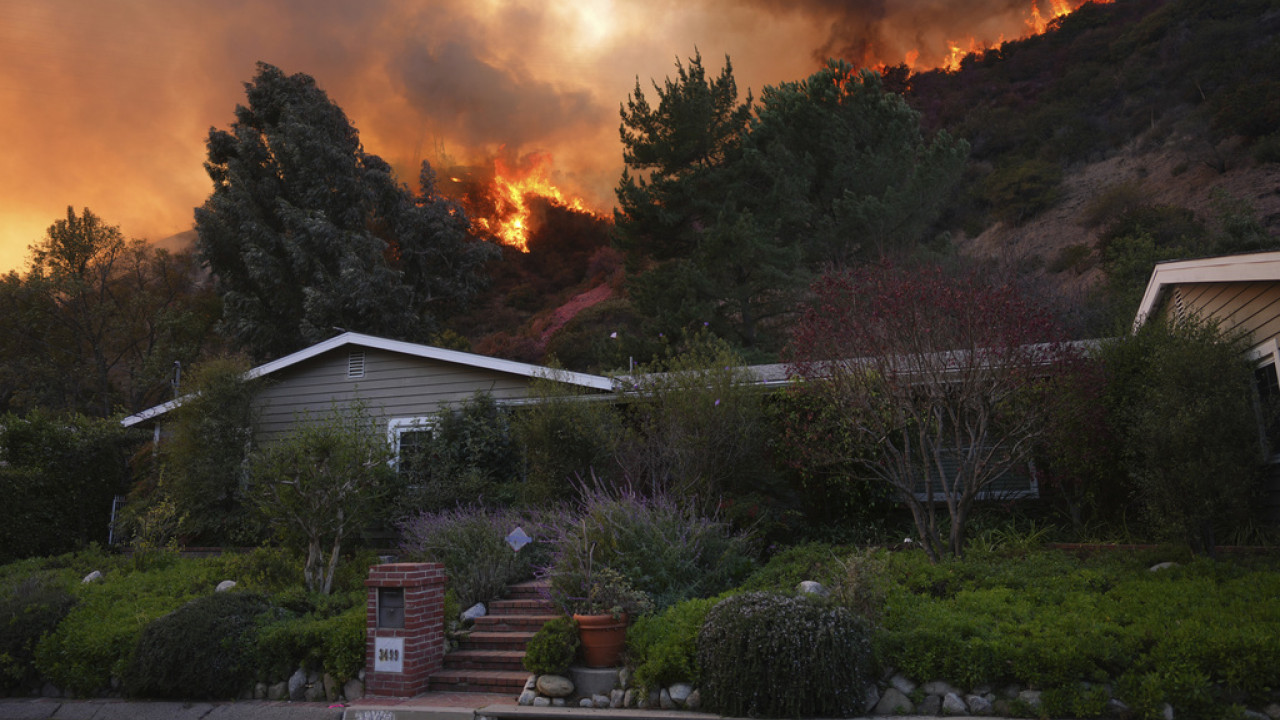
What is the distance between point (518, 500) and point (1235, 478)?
27.9 ft

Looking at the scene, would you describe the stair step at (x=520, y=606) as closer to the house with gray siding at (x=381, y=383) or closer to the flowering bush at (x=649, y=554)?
the flowering bush at (x=649, y=554)

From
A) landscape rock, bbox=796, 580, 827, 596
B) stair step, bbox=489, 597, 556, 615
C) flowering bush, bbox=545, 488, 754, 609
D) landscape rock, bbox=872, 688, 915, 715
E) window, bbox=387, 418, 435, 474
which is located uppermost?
window, bbox=387, 418, 435, 474

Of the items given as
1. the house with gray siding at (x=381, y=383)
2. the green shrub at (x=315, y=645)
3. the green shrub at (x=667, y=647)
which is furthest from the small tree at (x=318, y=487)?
the green shrub at (x=667, y=647)

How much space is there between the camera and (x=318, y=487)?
9.85 meters

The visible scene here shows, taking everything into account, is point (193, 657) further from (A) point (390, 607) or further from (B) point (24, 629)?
(B) point (24, 629)

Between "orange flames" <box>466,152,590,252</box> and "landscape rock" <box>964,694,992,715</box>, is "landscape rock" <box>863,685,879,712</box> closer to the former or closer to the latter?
"landscape rock" <box>964,694,992,715</box>

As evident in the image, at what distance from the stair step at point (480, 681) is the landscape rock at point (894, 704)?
3.13 metres

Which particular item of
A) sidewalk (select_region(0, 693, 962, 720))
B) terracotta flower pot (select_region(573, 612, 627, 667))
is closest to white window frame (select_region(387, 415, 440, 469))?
sidewalk (select_region(0, 693, 962, 720))

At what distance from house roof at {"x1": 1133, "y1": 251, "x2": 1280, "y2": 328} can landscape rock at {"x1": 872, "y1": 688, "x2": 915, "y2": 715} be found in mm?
5377

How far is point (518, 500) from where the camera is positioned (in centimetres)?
1148

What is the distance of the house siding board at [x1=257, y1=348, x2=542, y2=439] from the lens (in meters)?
13.9

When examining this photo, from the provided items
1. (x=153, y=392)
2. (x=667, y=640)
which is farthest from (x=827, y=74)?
(x=153, y=392)

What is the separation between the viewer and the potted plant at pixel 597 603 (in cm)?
693

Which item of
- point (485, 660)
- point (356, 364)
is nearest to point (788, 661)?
point (485, 660)
